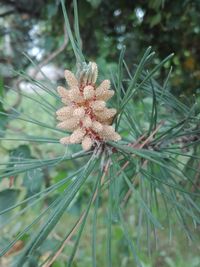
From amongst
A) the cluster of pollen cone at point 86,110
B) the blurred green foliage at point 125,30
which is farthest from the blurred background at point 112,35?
the cluster of pollen cone at point 86,110

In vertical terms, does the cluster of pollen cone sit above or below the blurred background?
below

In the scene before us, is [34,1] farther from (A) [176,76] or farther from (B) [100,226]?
(B) [100,226]

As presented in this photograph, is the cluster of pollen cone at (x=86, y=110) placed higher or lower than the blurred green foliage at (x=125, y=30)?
lower

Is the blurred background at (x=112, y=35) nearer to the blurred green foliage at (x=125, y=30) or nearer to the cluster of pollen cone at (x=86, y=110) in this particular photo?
the blurred green foliage at (x=125, y=30)

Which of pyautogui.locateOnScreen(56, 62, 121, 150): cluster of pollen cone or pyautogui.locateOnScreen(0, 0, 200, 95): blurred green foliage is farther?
pyautogui.locateOnScreen(0, 0, 200, 95): blurred green foliage

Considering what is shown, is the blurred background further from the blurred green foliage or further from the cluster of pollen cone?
the cluster of pollen cone

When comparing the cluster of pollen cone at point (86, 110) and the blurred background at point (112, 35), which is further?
the blurred background at point (112, 35)

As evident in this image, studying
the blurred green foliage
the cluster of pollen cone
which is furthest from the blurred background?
the cluster of pollen cone

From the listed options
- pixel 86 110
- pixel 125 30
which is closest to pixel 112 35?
pixel 125 30
